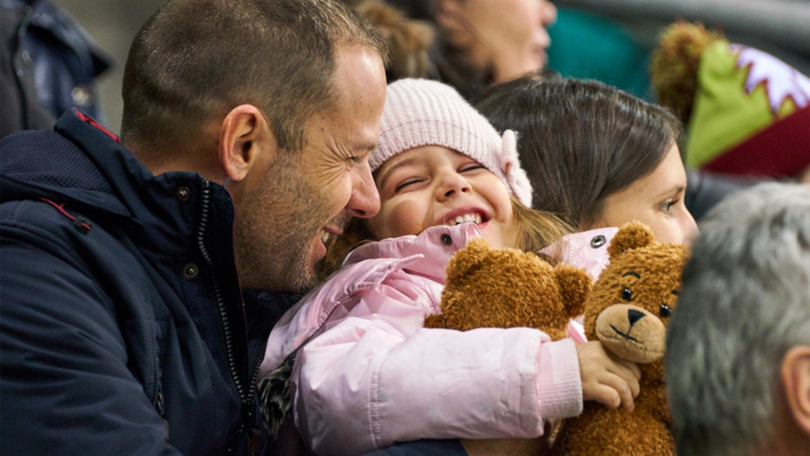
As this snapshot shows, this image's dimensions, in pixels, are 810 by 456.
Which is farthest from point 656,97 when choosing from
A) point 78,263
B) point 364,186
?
point 78,263

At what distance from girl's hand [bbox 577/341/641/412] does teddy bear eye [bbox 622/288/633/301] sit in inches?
3.1

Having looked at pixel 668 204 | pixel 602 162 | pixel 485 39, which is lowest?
pixel 485 39

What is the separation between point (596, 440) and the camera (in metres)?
1.25

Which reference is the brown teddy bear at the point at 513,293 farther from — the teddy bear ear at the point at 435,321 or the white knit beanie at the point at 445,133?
the white knit beanie at the point at 445,133

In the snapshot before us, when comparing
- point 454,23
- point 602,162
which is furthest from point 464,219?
point 454,23

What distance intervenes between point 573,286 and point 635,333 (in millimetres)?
205

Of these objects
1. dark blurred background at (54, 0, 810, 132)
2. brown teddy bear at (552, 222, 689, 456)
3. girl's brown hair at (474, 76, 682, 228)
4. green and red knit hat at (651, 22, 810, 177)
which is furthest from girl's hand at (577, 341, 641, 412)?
dark blurred background at (54, 0, 810, 132)

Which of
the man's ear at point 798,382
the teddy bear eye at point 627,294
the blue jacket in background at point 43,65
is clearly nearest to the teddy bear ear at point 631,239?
the teddy bear eye at point 627,294

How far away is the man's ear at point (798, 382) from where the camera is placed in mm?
816

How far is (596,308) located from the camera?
1.28 m

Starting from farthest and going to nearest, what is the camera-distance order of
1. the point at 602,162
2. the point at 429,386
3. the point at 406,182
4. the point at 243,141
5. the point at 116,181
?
the point at 602,162
the point at 406,182
the point at 243,141
the point at 116,181
the point at 429,386

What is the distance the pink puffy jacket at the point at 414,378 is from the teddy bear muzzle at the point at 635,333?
7 centimetres

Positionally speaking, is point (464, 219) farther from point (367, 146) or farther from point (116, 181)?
point (116, 181)

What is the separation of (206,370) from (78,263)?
11.0 inches
